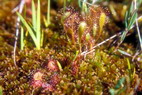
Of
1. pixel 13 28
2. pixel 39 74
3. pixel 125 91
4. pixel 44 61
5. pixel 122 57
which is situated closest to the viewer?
pixel 125 91

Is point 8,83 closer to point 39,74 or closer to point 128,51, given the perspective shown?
→ point 39,74

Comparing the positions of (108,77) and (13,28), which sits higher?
(13,28)

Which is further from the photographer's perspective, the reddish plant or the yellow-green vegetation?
the reddish plant

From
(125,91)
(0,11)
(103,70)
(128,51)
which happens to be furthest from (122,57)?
(0,11)

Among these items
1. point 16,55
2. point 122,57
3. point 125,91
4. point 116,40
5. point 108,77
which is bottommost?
point 125,91

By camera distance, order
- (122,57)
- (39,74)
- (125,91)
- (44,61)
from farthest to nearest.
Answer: (122,57) → (44,61) → (39,74) → (125,91)

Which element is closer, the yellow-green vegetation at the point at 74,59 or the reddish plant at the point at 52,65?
the yellow-green vegetation at the point at 74,59

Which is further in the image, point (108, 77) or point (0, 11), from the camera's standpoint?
point (0, 11)
